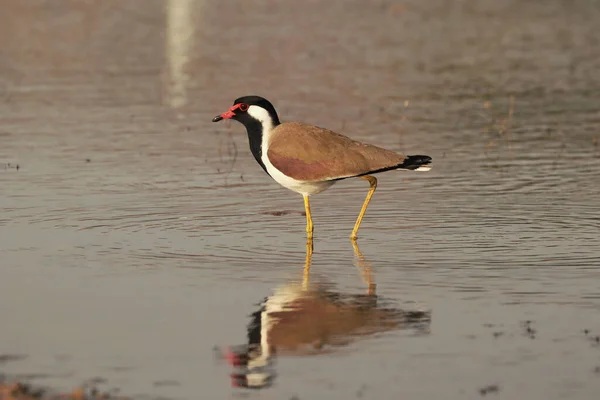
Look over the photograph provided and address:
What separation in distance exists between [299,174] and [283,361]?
386 cm

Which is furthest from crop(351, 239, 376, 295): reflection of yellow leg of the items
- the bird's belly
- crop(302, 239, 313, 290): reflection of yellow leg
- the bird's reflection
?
the bird's belly

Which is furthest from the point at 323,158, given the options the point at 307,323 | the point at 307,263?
the point at 307,323

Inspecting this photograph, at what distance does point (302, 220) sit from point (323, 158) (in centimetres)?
123

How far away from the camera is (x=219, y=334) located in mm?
8469

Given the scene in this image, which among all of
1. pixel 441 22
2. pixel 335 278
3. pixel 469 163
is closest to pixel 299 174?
pixel 335 278

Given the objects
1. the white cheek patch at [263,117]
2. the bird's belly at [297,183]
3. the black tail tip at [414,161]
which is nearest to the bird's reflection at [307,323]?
the black tail tip at [414,161]

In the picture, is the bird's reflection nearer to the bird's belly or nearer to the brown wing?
the brown wing

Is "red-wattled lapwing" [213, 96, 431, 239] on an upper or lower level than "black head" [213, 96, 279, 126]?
lower

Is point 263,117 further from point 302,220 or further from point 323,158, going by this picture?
point 302,220

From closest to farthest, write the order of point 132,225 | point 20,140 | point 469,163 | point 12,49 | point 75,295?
point 75,295 → point 132,225 → point 469,163 → point 20,140 → point 12,49

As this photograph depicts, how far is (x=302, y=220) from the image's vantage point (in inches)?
496

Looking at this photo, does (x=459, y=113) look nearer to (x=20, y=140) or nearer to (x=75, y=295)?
(x=20, y=140)

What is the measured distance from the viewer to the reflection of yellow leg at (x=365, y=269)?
973 cm

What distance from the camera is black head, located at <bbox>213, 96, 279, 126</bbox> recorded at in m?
11.9
